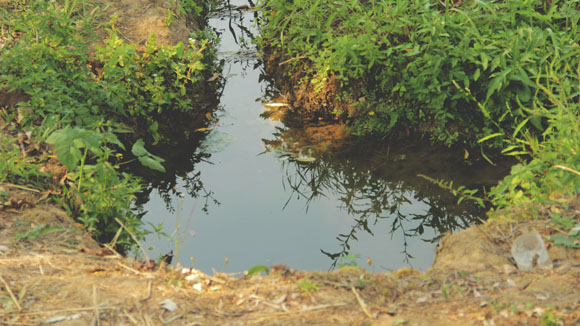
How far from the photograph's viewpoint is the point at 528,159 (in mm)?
4305

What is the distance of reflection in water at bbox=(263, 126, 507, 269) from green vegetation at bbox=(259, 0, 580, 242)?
15 centimetres

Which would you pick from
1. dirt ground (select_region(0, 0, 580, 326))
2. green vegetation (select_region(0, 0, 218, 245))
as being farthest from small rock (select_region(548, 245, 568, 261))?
green vegetation (select_region(0, 0, 218, 245))

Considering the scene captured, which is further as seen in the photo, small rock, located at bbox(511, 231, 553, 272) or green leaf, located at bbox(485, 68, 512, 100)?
green leaf, located at bbox(485, 68, 512, 100)

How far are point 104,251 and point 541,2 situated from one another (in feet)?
12.1

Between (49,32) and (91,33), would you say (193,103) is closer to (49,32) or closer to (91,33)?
(91,33)

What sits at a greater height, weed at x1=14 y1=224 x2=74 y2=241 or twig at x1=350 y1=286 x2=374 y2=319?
weed at x1=14 y1=224 x2=74 y2=241

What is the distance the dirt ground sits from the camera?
2.30 m

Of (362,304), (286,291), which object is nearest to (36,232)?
(286,291)

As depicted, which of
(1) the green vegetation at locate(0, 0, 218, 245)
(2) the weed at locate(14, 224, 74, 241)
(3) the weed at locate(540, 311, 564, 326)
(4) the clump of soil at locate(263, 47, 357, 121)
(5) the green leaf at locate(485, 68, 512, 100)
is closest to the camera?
(3) the weed at locate(540, 311, 564, 326)

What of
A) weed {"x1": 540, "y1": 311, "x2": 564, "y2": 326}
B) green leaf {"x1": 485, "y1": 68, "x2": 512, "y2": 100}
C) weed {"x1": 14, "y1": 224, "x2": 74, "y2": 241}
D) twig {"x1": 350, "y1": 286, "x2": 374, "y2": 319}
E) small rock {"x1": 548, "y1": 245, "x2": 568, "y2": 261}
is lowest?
weed {"x1": 540, "y1": 311, "x2": 564, "y2": 326}

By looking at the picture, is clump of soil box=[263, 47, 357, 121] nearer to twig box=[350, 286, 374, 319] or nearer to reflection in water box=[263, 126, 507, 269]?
reflection in water box=[263, 126, 507, 269]

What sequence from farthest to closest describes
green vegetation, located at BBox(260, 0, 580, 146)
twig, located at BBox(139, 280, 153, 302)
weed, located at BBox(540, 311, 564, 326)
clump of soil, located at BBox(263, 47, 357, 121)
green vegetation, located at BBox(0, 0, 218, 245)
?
clump of soil, located at BBox(263, 47, 357, 121)
green vegetation, located at BBox(260, 0, 580, 146)
green vegetation, located at BBox(0, 0, 218, 245)
twig, located at BBox(139, 280, 153, 302)
weed, located at BBox(540, 311, 564, 326)

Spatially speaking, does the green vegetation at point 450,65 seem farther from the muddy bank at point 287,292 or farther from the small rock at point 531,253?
the muddy bank at point 287,292

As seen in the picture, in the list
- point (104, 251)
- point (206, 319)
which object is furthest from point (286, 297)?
point (104, 251)
